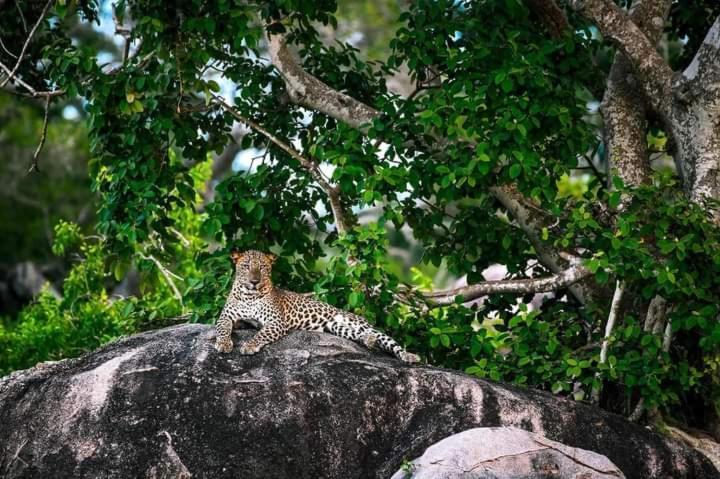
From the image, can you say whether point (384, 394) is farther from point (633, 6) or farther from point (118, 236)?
point (633, 6)

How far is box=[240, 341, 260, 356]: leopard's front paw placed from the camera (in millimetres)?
9680

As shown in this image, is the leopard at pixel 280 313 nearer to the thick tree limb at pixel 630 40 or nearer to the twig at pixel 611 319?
the twig at pixel 611 319

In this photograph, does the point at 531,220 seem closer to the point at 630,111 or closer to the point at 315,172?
the point at 630,111

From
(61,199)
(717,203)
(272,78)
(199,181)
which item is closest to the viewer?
(717,203)

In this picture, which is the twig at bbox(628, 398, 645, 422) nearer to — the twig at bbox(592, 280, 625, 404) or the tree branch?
the twig at bbox(592, 280, 625, 404)

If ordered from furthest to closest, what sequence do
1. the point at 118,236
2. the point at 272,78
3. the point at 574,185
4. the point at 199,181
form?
1. the point at 574,185
2. the point at 199,181
3. the point at 272,78
4. the point at 118,236

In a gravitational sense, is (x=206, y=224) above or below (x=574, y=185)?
below

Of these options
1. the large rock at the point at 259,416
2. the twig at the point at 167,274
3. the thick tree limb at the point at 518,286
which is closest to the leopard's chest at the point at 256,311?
the large rock at the point at 259,416

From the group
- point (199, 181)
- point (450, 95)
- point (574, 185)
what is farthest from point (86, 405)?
point (574, 185)

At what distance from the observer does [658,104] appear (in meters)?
12.0

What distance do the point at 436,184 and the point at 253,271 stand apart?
1866 mm

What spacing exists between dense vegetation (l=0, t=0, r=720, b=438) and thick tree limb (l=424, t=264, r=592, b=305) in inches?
0.8

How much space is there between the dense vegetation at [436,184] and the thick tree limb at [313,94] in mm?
22

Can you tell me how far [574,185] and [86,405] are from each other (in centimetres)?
1617
